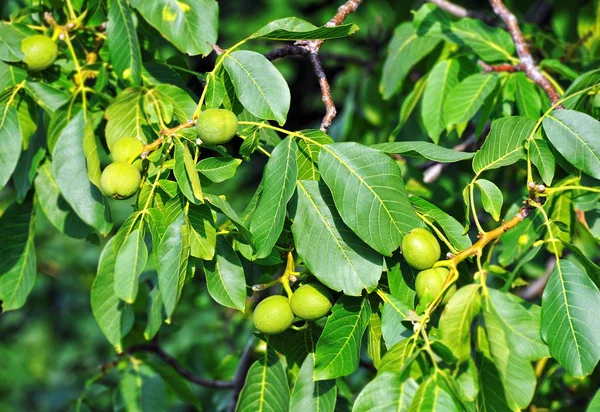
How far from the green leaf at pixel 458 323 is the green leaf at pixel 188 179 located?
1.66 ft

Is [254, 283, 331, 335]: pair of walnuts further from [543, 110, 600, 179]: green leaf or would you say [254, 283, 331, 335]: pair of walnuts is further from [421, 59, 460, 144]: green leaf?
[421, 59, 460, 144]: green leaf

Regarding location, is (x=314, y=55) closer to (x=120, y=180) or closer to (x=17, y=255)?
(x=120, y=180)

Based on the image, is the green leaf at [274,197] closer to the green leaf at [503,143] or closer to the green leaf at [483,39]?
the green leaf at [503,143]

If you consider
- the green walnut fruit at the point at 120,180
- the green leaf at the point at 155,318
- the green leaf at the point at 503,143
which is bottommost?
the green leaf at the point at 155,318

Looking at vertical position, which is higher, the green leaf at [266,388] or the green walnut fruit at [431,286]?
the green walnut fruit at [431,286]

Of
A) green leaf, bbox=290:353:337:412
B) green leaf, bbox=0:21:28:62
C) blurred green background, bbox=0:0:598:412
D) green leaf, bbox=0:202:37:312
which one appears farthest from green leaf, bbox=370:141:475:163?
blurred green background, bbox=0:0:598:412

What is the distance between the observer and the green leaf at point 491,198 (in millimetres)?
1488

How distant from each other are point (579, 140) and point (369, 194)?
1.65ft

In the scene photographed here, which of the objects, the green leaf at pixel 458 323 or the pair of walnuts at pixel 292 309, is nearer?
the green leaf at pixel 458 323

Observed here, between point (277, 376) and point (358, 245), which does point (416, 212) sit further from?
point (277, 376)

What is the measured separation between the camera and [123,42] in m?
1.79

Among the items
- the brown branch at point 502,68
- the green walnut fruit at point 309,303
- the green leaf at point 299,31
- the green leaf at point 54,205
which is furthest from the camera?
the brown branch at point 502,68

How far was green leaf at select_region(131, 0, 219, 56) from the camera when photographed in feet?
5.82

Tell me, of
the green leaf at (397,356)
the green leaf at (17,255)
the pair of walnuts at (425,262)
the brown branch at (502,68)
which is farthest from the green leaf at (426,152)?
the green leaf at (17,255)
